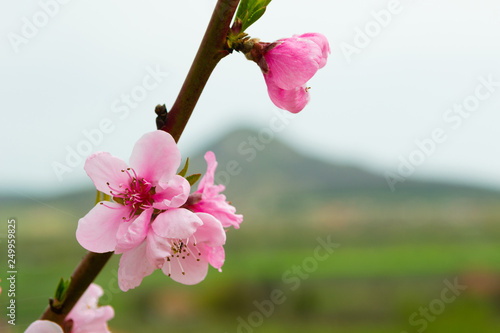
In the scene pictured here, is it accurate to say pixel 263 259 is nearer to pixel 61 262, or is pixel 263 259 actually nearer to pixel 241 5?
pixel 61 262

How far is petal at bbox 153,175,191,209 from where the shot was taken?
495 millimetres

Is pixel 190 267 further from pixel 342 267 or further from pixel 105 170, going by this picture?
pixel 342 267

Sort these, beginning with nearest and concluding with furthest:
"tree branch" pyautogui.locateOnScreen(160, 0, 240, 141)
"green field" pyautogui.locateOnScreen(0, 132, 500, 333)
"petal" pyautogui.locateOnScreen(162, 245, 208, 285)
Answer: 1. "tree branch" pyautogui.locateOnScreen(160, 0, 240, 141)
2. "petal" pyautogui.locateOnScreen(162, 245, 208, 285)
3. "green field" pyautogui.locateOnScreen(0, 132, 500, 333)

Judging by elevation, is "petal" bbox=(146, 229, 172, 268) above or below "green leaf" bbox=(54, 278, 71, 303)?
above

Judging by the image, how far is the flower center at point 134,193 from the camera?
54 centimetres

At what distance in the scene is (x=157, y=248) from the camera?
50 centimetres

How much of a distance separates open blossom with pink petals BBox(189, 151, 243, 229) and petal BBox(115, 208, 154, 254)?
0.24ft

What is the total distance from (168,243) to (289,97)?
0.20m

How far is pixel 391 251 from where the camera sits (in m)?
13.2

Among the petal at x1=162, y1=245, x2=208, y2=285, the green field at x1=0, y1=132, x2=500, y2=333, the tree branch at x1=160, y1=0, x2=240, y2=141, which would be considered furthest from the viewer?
the green field at x1=0, y1=132, x2=500, y2=333

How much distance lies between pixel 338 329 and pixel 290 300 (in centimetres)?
109

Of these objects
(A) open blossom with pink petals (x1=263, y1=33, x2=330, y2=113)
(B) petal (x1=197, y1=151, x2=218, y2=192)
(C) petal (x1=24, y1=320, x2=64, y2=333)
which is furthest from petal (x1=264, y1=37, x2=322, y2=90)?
(C) petal (x1=24, y1=320, x2=64, y2=333)

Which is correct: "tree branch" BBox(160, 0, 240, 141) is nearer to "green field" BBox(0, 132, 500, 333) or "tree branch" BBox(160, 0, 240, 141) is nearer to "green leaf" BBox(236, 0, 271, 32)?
"green leaf" BBox(236, 0, 271, 32)

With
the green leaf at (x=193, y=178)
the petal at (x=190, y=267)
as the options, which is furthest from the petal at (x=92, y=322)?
the green leaf at (x=193, y=178)
